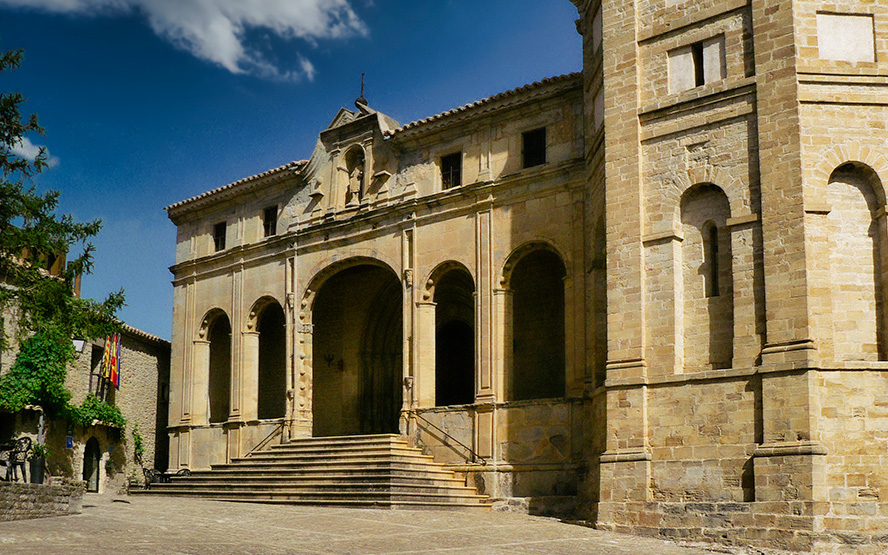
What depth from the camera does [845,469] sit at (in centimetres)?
1636

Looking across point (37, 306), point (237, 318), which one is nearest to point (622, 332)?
point (37, 306)

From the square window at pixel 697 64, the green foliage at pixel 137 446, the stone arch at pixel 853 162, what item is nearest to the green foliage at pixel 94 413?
the green foliage at pixel 137 446

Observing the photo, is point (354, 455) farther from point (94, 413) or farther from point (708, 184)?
point (708, 184)

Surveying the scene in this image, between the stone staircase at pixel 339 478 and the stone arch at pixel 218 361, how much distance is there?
4620mm

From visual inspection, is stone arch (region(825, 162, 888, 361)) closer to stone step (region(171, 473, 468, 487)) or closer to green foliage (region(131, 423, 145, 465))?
stone step (region(171, 473, 468, 487))

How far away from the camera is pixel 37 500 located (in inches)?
715

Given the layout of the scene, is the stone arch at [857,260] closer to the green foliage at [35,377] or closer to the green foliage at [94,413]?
the green foliage at [35,377]

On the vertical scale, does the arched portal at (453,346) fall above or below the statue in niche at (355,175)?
below

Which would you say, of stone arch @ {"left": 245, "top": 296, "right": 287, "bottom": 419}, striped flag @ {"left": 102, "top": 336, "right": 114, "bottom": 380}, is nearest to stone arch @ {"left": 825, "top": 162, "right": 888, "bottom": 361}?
stone arch @ {"left": 245, "top": 296, "right": 287, "bottom": 419}

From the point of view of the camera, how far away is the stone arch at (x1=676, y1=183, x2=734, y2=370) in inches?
712

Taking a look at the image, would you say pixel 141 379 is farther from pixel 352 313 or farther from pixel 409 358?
pixel 409 358

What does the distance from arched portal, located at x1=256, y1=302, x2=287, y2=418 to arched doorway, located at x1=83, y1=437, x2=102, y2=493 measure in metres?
5.09

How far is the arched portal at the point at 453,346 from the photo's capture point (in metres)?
28.6

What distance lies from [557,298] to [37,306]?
484 inches
